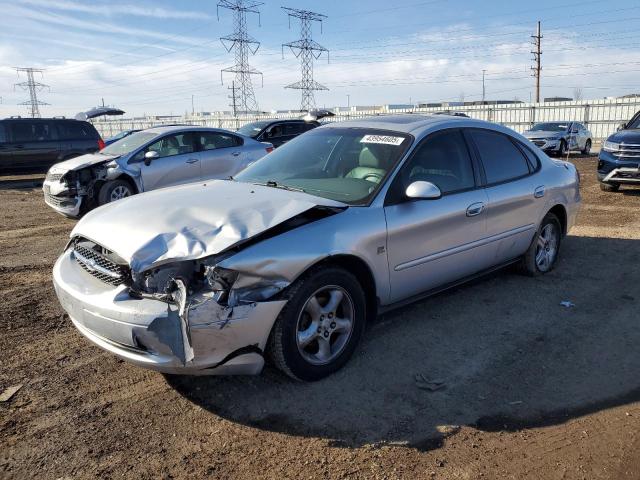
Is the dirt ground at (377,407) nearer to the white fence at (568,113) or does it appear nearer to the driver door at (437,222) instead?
the driver door at (437,222)

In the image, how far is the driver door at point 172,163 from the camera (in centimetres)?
928

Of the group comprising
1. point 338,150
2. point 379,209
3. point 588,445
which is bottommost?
point 588,445

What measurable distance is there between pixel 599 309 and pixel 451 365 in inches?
73.9

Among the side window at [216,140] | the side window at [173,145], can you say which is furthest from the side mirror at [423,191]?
the side window at [216,140]

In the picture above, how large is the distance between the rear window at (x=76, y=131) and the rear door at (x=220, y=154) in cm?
755

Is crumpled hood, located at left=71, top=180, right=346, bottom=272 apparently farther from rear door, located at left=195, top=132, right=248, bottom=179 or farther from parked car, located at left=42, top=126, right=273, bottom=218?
rear door, located at left=195, top=132, right=248, bottom=179

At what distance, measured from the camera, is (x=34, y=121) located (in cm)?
1542

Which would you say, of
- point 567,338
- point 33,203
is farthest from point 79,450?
point 33,203

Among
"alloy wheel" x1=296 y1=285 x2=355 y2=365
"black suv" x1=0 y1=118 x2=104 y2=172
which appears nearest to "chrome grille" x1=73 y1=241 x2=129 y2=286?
"alloy wheel" x1=296 y1=285 x2=355 y2=365

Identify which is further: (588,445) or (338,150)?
(338,150)

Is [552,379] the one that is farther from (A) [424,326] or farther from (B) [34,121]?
(B) [34,121]

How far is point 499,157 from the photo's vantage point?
492cm

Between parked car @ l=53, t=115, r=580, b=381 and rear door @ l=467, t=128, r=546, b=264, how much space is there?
0.06 ft

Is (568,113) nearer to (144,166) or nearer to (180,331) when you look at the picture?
(144,166)
